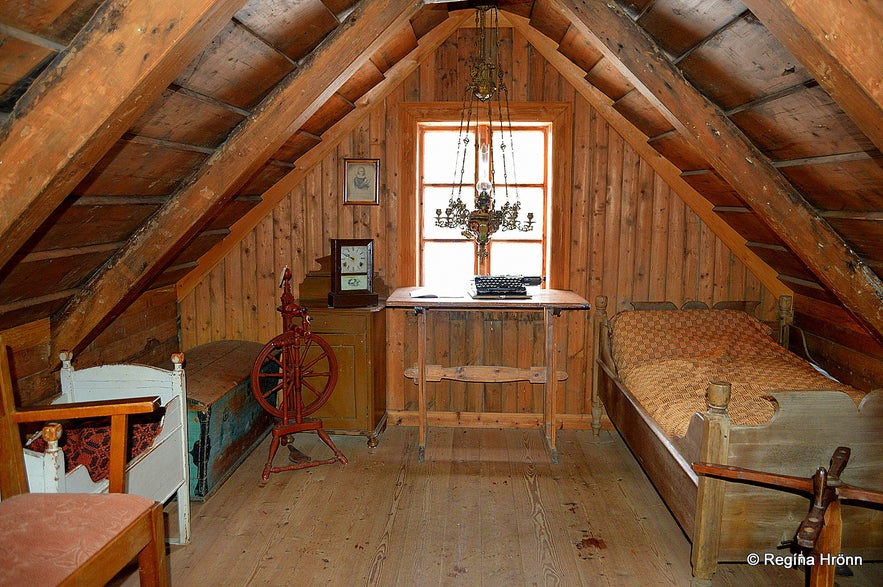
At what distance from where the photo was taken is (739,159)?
278cm

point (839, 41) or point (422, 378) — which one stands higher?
point (839, 41)

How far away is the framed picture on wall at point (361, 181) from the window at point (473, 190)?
0.31 m

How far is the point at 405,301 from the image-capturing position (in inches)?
150

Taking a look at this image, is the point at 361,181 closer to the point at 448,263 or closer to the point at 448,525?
the point at 448,263

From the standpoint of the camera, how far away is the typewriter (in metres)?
3.92

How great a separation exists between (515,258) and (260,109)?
2.16m

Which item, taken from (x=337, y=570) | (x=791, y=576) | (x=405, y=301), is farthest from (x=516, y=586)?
(x=405, y=301)

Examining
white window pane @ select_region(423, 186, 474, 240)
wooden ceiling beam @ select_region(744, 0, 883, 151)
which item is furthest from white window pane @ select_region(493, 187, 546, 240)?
wooden ceiling beam @ select_region(744, 0, 883, 151)

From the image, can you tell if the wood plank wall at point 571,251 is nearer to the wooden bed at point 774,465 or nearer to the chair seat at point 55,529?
the wooden bed at point 774,465

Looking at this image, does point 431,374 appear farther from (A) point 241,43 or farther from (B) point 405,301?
(A) point 241,43

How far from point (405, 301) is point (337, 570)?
1.54 metres

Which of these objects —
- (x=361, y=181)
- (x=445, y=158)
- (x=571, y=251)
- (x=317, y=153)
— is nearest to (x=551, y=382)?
(x=571, y=251)

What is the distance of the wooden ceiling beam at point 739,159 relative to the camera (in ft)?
8.99

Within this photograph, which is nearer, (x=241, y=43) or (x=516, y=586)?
(x=241, y=43)
